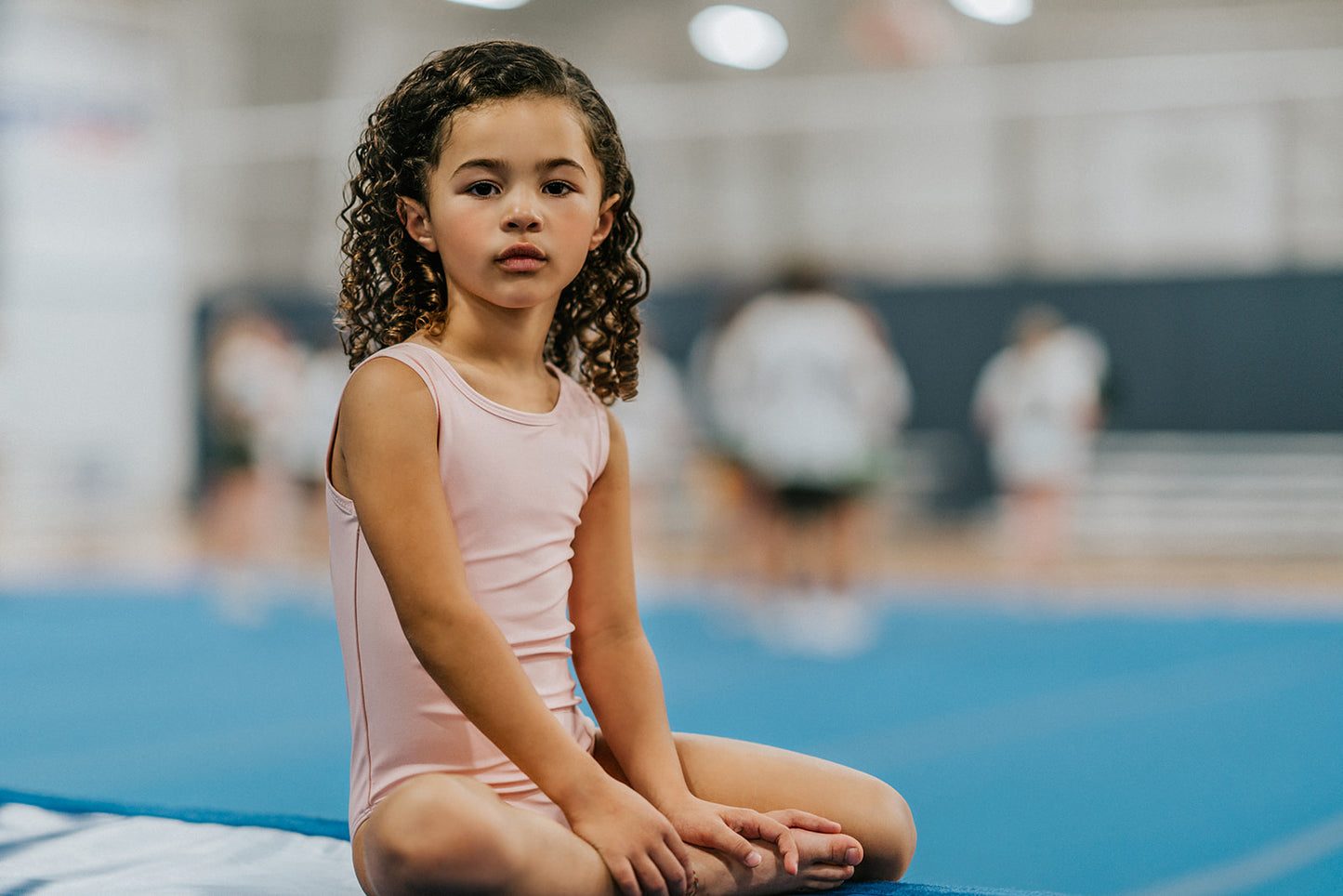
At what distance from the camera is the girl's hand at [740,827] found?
1.42 m

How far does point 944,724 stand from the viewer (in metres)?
3.85

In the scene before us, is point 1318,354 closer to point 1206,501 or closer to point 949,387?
point 1206,501

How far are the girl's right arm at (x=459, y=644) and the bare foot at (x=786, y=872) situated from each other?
0.23 feet

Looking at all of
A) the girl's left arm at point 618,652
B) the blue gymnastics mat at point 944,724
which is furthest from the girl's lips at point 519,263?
the blue gymnastics mat at point 944,724

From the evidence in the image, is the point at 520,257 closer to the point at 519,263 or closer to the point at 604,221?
the point at 519,263

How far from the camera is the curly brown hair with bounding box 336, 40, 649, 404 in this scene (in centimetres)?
147

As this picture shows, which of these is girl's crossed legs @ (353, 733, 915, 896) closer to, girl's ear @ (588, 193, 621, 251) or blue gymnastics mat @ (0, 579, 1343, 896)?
blue gymnastics mat @ (0, 579, 1343, 896)

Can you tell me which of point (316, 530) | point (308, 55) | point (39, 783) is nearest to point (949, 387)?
point (316, 530)

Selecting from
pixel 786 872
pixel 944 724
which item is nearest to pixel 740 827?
pixel 786 872

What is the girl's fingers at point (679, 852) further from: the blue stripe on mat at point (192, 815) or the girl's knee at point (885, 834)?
the blue stripe on mat at point (192, 815)

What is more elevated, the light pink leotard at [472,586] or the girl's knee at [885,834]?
the light pink leotard at [472,586]

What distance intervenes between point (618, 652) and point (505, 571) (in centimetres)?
20

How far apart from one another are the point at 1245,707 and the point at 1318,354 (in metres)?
→ 7.54

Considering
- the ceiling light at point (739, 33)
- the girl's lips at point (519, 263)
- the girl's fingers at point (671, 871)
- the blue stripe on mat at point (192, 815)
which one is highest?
the ceiling light at point (739, 33)
